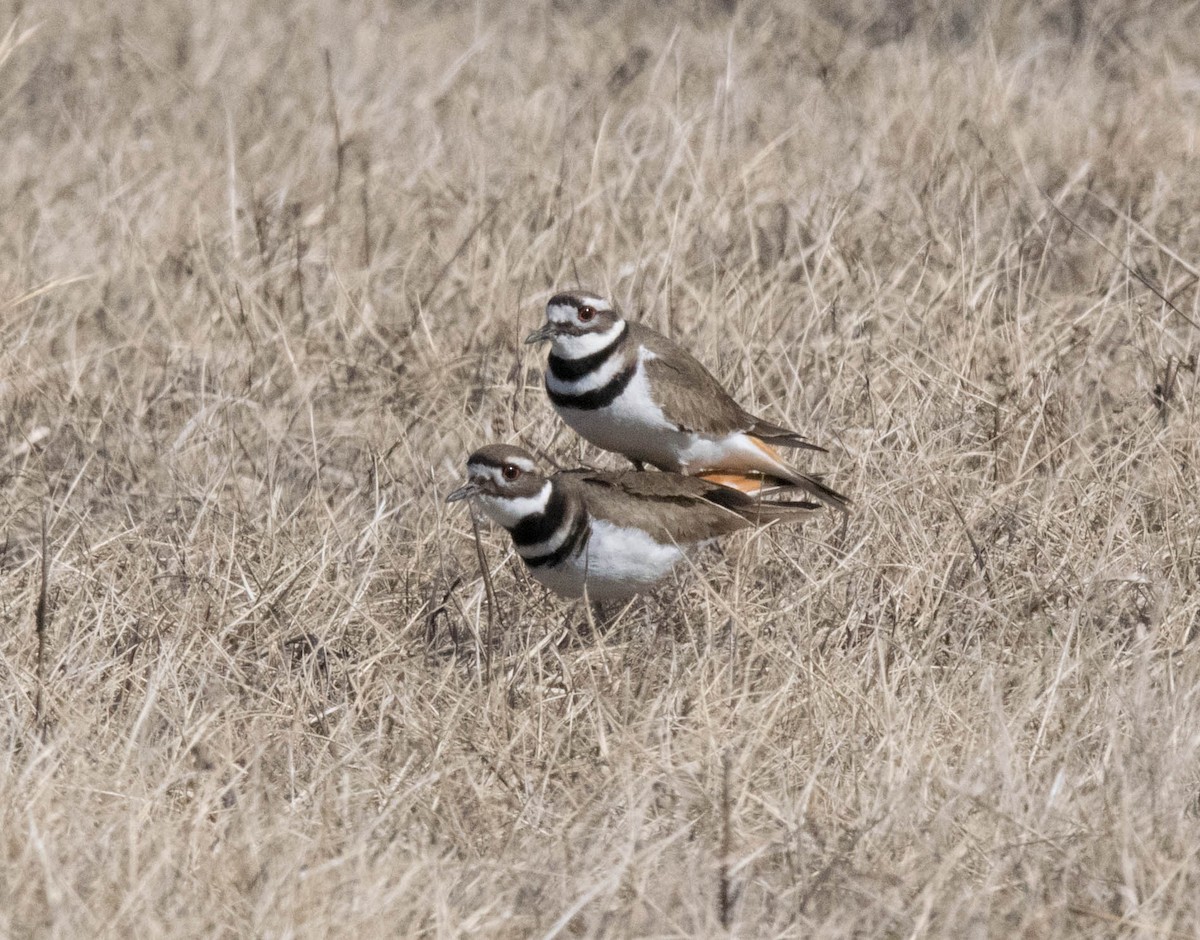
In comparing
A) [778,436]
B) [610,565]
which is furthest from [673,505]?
[778,436]

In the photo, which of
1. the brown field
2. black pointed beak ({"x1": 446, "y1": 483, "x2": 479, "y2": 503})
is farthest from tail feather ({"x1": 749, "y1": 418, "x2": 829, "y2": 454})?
black pointed beak ({"x1": 446, "y1": 483, "x2": 479, "y2": 503})

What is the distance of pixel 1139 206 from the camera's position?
7035mm

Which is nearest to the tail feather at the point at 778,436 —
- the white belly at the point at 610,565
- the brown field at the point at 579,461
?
the brown field at the point at 579,461

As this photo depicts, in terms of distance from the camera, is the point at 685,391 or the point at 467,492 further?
the point at 685,391

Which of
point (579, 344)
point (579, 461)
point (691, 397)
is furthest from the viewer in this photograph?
point (579, 461)

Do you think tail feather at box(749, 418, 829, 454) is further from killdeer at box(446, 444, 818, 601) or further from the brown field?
killdeer at box(446, 444, 818, 601)

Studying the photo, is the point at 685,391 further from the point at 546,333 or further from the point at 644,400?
the point at 546,333

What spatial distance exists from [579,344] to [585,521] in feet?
2.55

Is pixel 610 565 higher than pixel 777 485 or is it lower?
higher

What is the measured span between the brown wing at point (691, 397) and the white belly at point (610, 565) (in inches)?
26.9

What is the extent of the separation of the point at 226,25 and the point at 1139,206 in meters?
4.74

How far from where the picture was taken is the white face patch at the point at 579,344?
17.2 ft

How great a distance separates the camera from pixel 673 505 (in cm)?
486

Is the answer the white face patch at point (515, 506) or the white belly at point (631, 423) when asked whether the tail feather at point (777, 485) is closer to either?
the white belly at point (631, 423)
